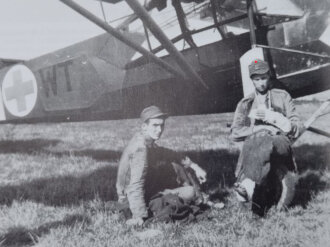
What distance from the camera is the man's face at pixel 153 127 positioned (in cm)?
324

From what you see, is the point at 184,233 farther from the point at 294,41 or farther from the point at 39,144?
the point at 39,144

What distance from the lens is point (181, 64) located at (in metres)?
3.87

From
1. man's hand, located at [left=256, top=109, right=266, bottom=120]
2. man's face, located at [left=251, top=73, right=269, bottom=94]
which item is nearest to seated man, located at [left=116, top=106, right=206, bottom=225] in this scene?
man's hand, located at [left=256, top=109, right=266, bottom=120]

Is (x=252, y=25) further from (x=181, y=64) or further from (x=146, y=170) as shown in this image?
(x=146, y=170)

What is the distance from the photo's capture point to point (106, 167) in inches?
205

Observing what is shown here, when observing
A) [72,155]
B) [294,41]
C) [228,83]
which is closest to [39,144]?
[72,155]

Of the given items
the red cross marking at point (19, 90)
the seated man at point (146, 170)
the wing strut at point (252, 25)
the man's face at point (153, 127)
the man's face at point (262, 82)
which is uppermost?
the wing strut at point (252, 25)

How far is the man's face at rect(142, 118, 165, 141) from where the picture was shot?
10.6 ft

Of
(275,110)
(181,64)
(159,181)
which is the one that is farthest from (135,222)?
(181,64)

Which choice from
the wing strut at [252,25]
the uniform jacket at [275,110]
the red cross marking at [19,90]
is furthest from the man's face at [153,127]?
the red cross marking at [19,90]

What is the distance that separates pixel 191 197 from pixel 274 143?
0.89 meters

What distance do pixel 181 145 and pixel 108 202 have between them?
3190 mm

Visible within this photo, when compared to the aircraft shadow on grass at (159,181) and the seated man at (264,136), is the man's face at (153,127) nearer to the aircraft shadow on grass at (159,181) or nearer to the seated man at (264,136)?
the aircraft shadow on grass at (159,181)

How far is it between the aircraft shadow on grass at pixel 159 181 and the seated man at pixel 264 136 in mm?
422
